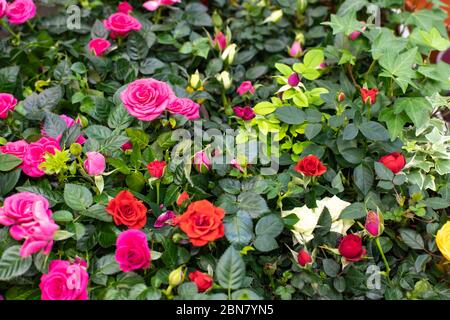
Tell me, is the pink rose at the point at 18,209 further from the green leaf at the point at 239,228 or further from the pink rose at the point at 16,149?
the green leaf at the point at 239,228

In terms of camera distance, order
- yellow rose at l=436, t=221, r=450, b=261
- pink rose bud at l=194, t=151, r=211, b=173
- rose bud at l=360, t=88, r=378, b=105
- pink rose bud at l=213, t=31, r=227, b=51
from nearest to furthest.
Answer: yellow rose at l=436, t=221, r=450, b=261
pink rose bud at l=194, t=151, r=211, b=173
rose bud at l=360, t=88, r=378, b=105
pink rose bud at l=213, t=31, r=227, b=51

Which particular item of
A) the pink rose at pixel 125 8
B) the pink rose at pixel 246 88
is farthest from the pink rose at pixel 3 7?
the pink rose at pixel 246 88

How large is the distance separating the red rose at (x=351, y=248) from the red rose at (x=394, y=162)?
205 millimetres

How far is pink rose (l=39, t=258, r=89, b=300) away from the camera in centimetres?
93

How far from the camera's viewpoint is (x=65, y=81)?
138 centimetres

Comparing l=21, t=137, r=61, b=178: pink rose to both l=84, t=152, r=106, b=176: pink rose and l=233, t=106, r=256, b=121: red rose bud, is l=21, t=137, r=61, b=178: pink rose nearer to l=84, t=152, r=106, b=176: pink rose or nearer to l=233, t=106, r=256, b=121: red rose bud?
l=84, t=152, r=106, b=176: pink rose

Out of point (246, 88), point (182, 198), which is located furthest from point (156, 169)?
point (246, 88)

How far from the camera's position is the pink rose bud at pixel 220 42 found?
1497 mm

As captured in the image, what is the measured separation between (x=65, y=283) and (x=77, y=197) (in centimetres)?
20

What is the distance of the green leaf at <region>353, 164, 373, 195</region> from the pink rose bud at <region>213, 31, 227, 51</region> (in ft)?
1.85

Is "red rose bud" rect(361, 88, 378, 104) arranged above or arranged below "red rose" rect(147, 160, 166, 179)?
above

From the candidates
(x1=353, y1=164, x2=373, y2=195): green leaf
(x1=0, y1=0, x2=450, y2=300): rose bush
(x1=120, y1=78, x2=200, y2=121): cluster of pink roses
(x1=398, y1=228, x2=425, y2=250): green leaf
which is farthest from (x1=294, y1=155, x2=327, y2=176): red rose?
(x1=120, y1=78, x2=200, y2=121): cluster of pink roses

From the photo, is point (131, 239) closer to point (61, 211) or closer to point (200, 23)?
point (61, 211)

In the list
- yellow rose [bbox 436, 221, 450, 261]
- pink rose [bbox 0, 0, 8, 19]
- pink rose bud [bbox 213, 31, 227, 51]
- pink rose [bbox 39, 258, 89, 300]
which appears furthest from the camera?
pink rose bud [bbox 213, 31, 227, 51]
